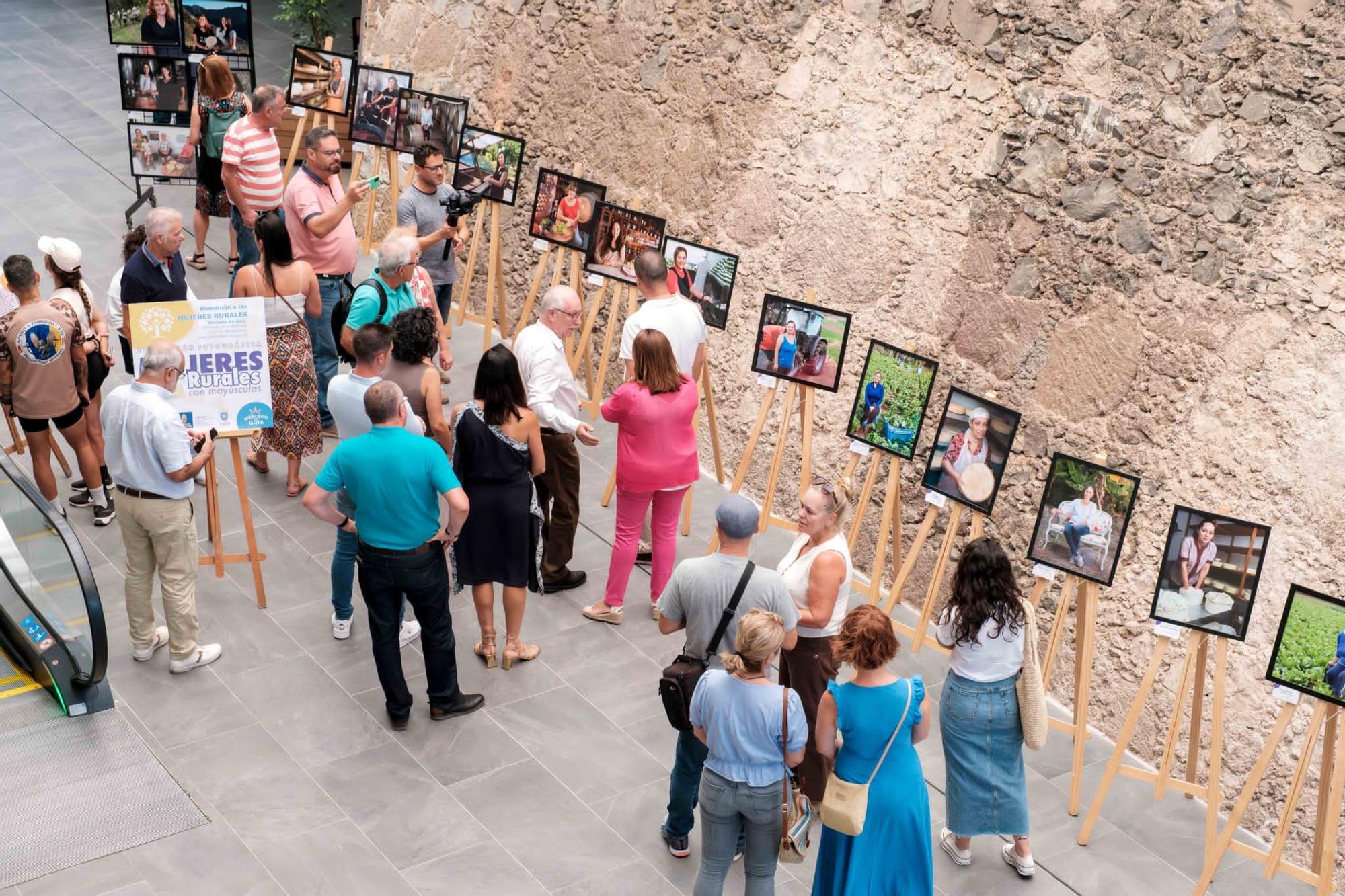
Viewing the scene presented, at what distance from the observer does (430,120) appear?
994cm

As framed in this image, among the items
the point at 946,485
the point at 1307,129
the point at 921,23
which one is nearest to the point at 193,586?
the point at 946,485

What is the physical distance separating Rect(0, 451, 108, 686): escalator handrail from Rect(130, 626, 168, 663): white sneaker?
29 centimetres

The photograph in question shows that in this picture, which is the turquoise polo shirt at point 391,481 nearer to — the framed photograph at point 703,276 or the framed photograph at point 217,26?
the framed photograph at point 703,276

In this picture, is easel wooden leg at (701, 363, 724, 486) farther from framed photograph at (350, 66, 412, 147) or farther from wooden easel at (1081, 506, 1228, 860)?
framed photograph at (350, 66, 412, 147)

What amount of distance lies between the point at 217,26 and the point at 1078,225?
25.8ft

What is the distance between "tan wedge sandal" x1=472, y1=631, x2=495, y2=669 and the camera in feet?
22.4

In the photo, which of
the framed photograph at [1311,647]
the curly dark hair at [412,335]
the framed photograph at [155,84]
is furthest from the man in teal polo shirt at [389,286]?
the framed photograph at [155,84]

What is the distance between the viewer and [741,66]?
8.58 m

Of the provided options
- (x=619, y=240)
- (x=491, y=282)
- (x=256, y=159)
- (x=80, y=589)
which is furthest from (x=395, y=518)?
(x=256, y=159)

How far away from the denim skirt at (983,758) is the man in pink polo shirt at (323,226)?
4.08 m

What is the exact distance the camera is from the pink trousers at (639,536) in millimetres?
6898

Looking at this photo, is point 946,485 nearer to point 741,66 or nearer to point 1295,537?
point 1295,537

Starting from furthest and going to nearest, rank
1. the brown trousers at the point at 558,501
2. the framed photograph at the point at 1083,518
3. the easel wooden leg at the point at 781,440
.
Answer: the easel wooden leg at the point at 781,440 < the brown trousers at the point at 558,501 < the framed photograph at the point at 1083,518

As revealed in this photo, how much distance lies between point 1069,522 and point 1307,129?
1.88 metres
